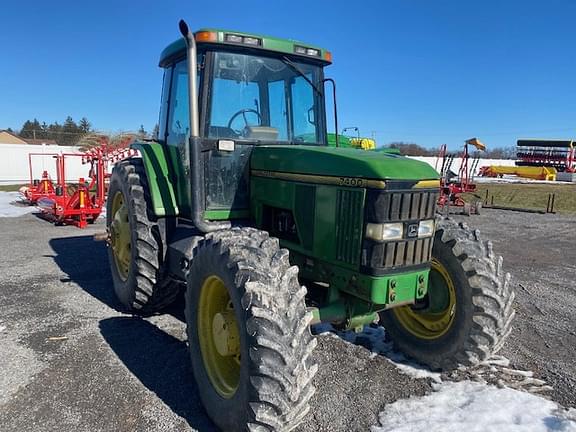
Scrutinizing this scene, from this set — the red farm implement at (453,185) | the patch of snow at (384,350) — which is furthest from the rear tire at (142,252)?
the red farm implement at (453,185)

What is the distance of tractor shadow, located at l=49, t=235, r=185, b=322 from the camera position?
529cm

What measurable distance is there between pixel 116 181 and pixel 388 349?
3.52 meters

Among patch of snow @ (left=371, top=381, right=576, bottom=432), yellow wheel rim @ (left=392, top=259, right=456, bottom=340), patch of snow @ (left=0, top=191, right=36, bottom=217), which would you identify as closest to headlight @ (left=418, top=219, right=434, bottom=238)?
yellow wheel rim @ (left=392, top=259, right=456, bottom=340)

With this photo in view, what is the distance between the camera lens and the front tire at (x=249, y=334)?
8.18 feet

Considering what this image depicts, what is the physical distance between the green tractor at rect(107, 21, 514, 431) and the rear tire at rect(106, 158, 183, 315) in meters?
0.01

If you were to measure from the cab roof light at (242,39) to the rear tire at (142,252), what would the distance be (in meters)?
1.79

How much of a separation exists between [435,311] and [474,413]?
0.96 metres

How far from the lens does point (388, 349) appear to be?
4164mm

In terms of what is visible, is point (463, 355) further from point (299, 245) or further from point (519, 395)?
point (299, 245)

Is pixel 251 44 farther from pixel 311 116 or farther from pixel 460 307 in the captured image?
pixel 460 307

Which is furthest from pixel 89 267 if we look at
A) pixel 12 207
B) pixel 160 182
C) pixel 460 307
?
pixel 12 207

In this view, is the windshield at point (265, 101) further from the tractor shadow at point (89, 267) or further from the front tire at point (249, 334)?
the tractor shadow at point (89, 267)

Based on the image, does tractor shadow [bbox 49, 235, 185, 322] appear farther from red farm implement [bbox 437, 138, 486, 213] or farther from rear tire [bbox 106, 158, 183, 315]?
red farm implement [bbox 437, 138, 486, 213]

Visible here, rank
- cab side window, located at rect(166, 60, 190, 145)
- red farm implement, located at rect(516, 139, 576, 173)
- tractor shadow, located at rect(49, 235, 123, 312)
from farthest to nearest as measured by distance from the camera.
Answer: red farm implement, located at rect(516, 139, 576, 173) → tractor shadow, located at rect(49, 235, 123, 312) → cab side window, located at rect(166, 60, 190, 145)
